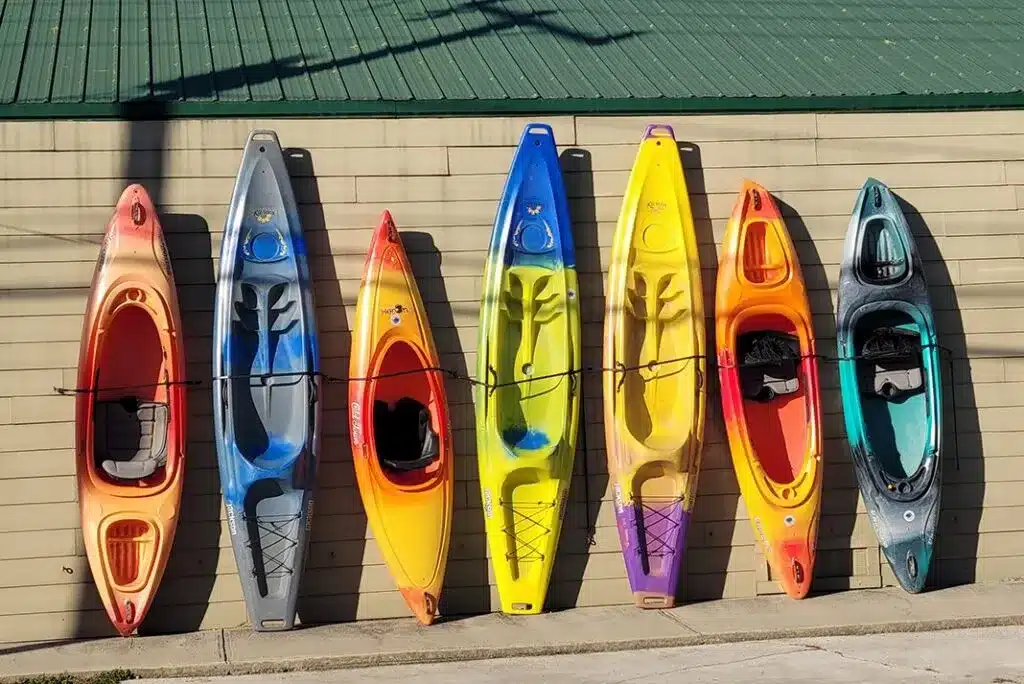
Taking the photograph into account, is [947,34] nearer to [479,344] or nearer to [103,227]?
[479,344]

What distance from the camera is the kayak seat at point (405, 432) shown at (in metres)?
8.06

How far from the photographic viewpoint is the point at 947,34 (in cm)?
1027

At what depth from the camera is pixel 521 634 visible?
7578mm

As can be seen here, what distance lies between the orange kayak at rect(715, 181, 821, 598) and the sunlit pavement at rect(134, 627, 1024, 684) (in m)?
0.94

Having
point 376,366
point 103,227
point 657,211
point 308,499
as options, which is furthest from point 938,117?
point 103,227

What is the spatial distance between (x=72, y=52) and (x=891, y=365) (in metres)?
5.44

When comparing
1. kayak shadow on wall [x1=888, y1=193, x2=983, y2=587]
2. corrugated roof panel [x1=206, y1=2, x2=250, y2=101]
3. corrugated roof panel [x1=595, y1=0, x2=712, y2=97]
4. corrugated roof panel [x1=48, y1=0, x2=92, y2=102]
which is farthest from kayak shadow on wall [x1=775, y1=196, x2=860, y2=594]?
corrugated roof panel [x1=48, y1=0, x2=92, y2=102]

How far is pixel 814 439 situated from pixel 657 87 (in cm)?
240

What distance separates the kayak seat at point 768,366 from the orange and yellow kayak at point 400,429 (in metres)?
1.87

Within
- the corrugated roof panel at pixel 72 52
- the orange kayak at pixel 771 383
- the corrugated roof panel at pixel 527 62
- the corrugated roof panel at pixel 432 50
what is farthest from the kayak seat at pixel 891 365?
the corrugated roof panel at pixel 72 52

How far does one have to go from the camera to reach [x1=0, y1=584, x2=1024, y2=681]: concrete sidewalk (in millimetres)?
7062

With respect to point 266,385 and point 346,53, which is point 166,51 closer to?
point 346,53

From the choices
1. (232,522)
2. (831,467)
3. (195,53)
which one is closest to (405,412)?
(232,522)

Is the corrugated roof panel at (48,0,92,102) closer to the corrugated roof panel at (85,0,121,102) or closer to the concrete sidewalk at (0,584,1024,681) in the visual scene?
the corrugated roof panel at (85,0,121,102)
